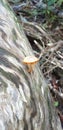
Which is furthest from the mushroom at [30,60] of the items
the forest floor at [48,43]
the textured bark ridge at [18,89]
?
the forest floor at [48,43]

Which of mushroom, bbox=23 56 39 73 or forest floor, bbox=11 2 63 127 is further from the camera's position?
forest floor, bbox=11 2 63 127

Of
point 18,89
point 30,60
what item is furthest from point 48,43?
point 18,89

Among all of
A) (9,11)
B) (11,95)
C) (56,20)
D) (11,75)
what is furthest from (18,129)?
(56,20)

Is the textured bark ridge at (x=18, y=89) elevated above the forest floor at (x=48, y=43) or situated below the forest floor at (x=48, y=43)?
below

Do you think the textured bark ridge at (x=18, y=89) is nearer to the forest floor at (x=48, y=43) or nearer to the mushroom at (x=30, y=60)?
the mushroom at (x=30, y=60)

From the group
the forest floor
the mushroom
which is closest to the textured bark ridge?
the mushroom

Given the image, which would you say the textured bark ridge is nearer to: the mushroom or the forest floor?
the mushroom

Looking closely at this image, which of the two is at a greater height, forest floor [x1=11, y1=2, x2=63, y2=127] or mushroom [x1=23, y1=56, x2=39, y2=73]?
forest floor [x1=11, y1=2, x2=63, y2=127]
